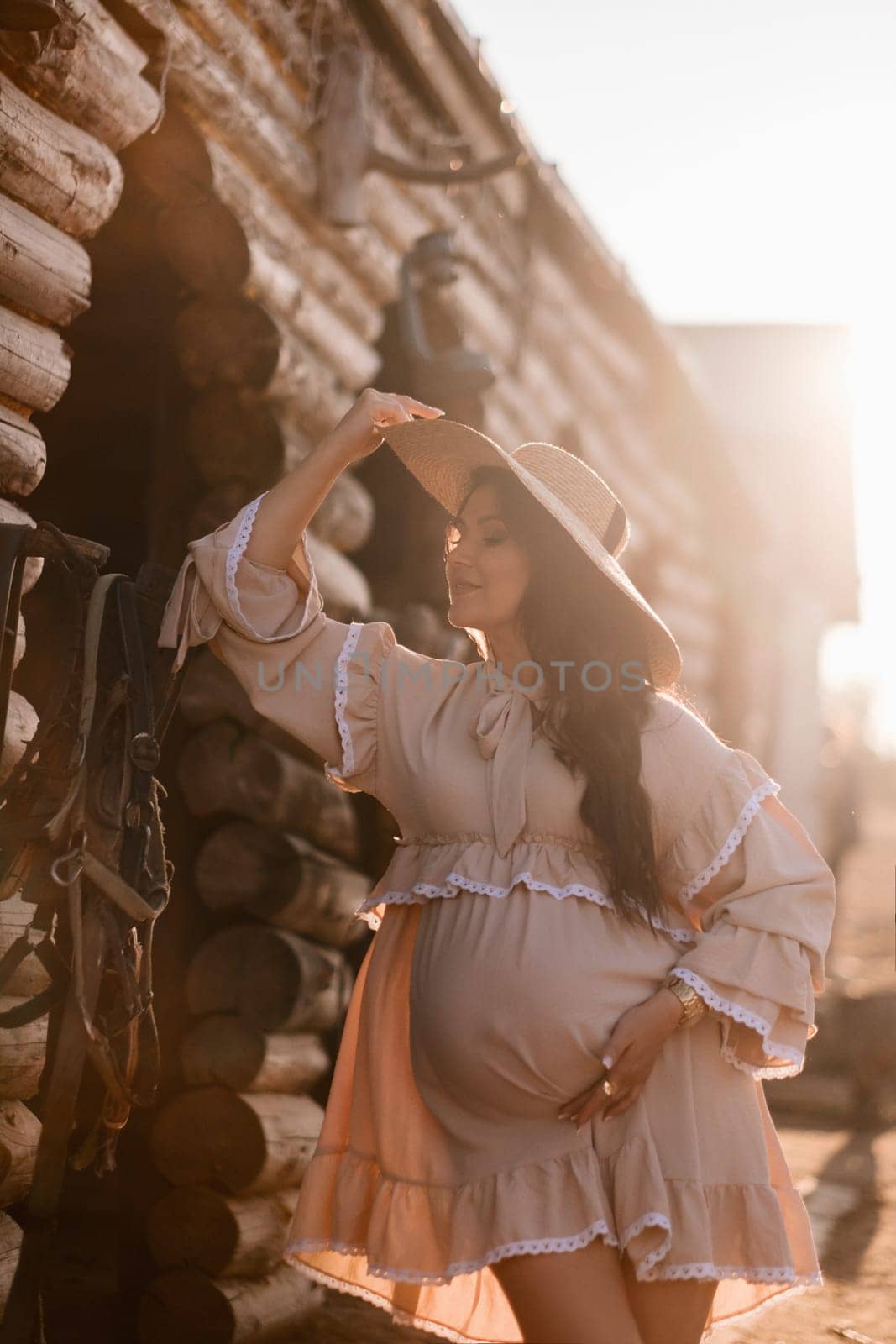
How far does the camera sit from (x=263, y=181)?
4375 millimetres

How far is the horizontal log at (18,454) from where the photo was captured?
293 cm

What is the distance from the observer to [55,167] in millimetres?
3115

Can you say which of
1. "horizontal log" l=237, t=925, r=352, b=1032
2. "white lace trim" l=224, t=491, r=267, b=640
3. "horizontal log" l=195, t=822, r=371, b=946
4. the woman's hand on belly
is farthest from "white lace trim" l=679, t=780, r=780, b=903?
"horizontal log" l=237, t=925, r=352, b=1032

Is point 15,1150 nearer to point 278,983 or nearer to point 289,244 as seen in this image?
point 278,983

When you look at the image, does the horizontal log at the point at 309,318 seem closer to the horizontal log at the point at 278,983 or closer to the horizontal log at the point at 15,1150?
the horizontal log at the point at 278,983

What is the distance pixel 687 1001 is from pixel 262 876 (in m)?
1.97

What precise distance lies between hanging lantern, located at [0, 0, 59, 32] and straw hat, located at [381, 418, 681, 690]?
113 cm

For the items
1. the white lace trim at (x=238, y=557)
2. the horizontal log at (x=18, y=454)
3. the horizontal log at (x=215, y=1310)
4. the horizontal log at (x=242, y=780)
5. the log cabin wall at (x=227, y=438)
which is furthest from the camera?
the horizontal log at (x=242, y=780)

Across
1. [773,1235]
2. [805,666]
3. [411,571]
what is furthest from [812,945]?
[805,666]

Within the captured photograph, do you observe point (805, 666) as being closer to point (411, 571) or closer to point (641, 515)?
point (641, 515)

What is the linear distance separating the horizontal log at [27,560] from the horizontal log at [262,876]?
1479 mm

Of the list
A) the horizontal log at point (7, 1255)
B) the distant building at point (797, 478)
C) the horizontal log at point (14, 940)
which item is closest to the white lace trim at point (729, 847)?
the horizontal log at point (14, 940)

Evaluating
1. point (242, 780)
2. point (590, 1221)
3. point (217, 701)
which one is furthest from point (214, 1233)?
point (590, 1221)

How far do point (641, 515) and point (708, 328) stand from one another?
43.3 ft
